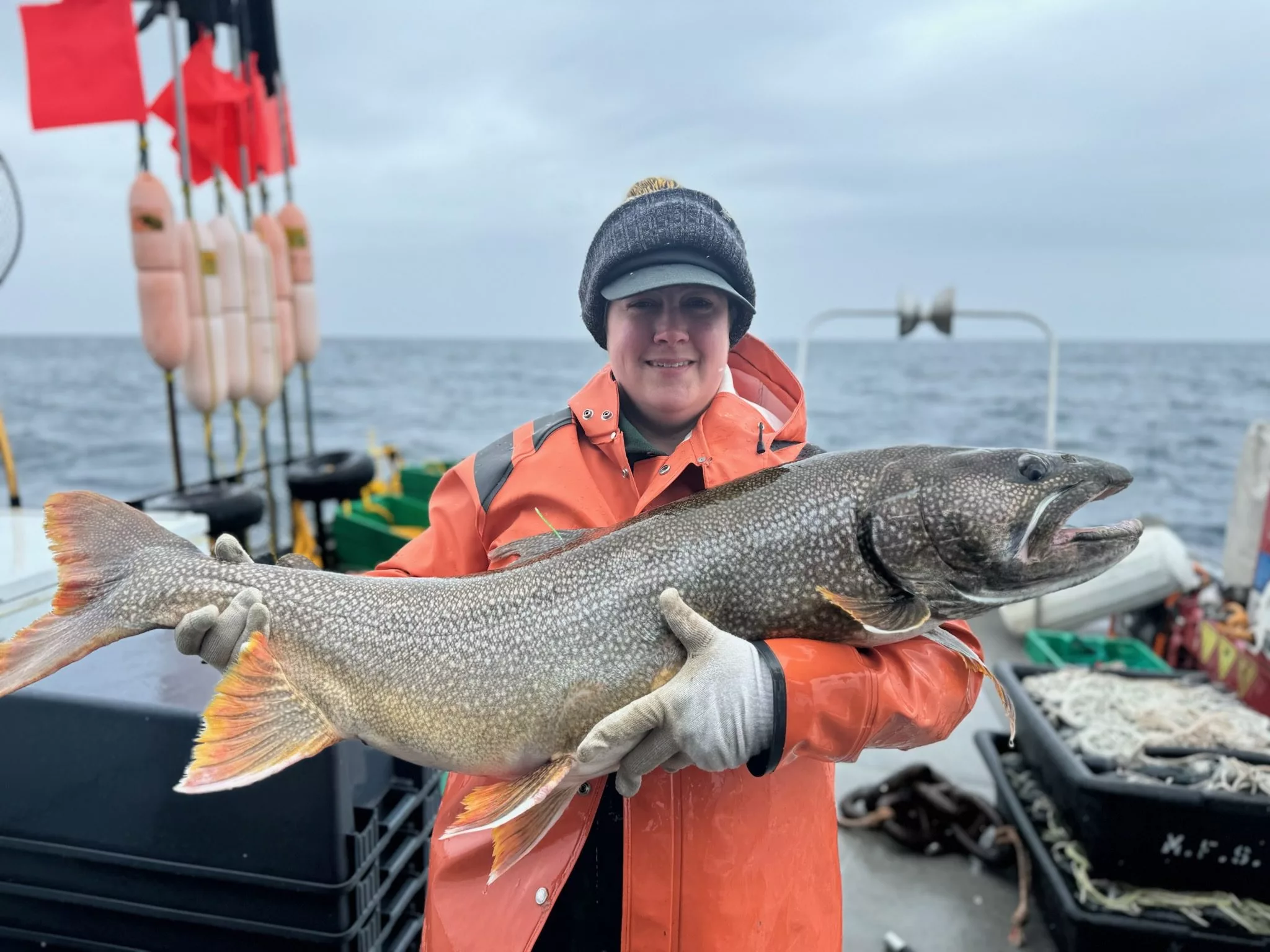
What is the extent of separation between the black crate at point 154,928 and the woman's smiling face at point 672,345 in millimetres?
1812

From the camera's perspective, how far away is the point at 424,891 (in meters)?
2.98

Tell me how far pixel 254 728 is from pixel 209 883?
Result: 26.5 inches

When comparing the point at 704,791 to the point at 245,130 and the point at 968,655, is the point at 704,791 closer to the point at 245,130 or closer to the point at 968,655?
the point at 968,655

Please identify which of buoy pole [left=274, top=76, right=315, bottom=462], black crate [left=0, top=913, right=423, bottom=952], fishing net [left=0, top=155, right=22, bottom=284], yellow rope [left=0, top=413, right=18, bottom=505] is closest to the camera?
black crate [left=0, top=913, right=423, bottom=952]

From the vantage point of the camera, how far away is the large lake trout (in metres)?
2.11

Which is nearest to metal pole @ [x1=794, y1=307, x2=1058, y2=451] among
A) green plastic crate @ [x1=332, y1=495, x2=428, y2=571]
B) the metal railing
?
the metal railing

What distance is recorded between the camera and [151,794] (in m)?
2.44

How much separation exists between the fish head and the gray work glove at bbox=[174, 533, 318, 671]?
1.73 meters

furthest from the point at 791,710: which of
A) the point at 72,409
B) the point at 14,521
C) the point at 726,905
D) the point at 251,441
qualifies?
the point at 72,409

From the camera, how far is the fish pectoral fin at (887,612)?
2049 mm

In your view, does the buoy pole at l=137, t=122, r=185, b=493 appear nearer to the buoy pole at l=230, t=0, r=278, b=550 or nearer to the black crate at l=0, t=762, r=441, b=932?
the buoy pole at l=230, t=0, r=278, b=550

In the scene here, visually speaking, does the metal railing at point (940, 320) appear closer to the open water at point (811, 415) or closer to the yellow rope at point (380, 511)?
the open water at point (811, 415)

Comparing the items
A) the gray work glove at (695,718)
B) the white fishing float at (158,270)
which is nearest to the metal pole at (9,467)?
the white fishing float at (158,270)

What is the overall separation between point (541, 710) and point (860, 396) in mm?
43377
